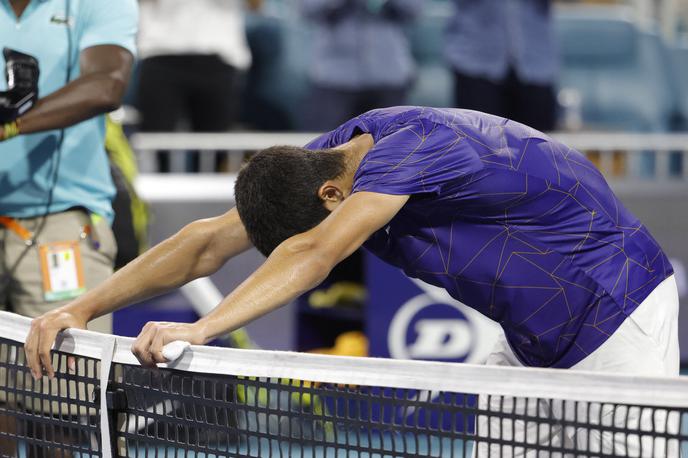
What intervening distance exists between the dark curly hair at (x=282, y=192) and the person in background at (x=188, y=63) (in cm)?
450

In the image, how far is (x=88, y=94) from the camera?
3.57 meters

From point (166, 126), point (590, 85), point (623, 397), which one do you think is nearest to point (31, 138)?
point (623, 397)

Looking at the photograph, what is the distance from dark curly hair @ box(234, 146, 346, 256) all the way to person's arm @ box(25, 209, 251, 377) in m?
0.41

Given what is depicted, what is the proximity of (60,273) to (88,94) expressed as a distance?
0.57m

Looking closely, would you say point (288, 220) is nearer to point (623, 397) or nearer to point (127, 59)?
point (623, 397)

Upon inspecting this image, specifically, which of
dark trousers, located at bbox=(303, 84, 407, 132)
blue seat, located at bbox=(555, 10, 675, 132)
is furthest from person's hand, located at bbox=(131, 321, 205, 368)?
blue seat, located at bbox=(555, 10, 675, 132)

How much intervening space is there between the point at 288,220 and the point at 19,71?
48.0 inches

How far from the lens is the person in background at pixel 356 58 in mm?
7281

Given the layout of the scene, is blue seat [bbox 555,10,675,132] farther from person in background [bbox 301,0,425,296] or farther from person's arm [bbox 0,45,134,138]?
person's arm [bbox 0,45,134,138]

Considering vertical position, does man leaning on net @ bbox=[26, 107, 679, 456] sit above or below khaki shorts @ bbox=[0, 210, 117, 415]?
above

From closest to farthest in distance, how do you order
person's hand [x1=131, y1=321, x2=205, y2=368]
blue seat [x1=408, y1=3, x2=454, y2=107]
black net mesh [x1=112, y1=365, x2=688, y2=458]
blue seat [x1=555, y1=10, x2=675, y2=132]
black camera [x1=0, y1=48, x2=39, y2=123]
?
black net mesh [x1=112, y1=365, x2=688, y2=458], person's hand [x1=131, y1=321, x2=205, y2=368], black camera [x1=0, y1=48, x2=39, y2=123], blue seat [x1=408, y1=3, x2=454, y2=107], blue seat [x1=555, y1=10, x2=675, y2=132]

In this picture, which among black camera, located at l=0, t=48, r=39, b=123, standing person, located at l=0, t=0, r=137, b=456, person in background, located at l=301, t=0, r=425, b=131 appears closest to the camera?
black camera, located at l=0, t=48, r=39, b=123

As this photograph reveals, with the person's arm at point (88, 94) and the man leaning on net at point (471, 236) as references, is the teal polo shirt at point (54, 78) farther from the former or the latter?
the man leaning on net at point (471, 236)

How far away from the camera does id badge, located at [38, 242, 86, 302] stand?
12.3ft
